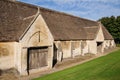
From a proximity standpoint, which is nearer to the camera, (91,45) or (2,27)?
(2,27)

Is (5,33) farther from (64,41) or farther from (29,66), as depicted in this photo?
(64,41)

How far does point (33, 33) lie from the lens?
56.6ft

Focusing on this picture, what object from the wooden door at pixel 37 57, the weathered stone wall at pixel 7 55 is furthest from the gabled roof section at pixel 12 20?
the wooden door at pixel 37 57

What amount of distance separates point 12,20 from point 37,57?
4.98 m

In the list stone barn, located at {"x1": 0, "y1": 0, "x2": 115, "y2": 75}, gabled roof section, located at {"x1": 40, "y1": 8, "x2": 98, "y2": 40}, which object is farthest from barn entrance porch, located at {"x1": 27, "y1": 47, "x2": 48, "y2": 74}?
gabled roof section, located at {"x1": 40, "y1": 8, "x2": 98, "y2": 40}

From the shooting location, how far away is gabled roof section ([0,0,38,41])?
16.4 meters

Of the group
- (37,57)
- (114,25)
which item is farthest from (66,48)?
(114,25)

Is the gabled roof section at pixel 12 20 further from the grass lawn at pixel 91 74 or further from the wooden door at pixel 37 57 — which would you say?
the grass lawn at pixel 91 74

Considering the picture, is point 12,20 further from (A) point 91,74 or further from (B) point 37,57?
(A) point 91,74

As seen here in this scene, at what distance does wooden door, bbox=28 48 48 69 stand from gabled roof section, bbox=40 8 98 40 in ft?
16.5

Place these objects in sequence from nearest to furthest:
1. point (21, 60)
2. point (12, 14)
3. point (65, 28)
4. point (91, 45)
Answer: point (21, 60) < point (12, 14) < point (65, 28) < point (91, 45)

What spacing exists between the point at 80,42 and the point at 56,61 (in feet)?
28.9

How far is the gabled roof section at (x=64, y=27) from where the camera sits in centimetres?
2575

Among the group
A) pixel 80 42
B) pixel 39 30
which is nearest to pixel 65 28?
pixel 80 42
